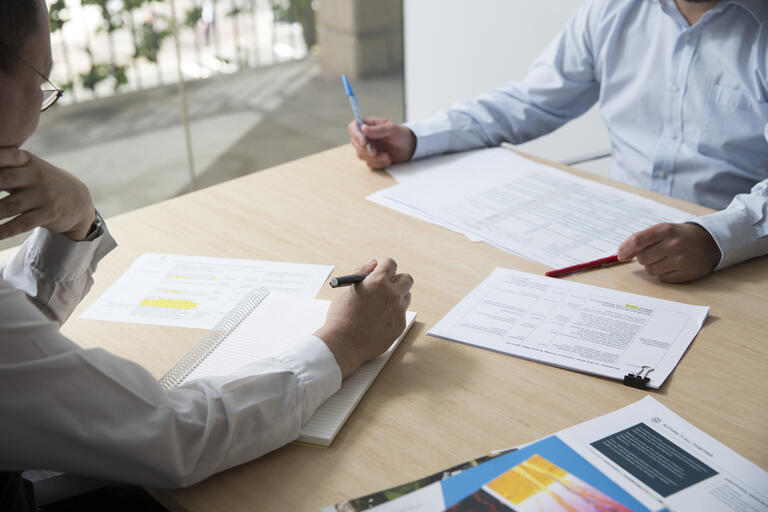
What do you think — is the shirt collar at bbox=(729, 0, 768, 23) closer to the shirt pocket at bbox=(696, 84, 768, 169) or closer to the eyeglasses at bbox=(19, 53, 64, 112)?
the shirt pocket at bbox=(696, 84, 768, 169)

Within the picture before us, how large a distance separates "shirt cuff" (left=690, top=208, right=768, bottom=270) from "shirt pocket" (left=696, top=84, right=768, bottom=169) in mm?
430

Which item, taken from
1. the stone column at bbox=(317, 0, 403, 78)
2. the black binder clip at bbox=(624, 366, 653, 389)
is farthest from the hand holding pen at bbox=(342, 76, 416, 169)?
the stone column at bbox=(317, 0, 403, 78)

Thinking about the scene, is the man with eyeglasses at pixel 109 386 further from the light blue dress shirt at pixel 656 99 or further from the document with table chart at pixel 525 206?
the light blue dress shirt at pixel 656 99

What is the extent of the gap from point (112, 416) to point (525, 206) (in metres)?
1.00

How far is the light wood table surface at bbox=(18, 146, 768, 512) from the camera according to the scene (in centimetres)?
91

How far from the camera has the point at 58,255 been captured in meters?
1.23

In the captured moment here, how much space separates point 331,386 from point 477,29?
2.69 m

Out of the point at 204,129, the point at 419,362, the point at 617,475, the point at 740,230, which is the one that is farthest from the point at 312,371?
the point at 204,129

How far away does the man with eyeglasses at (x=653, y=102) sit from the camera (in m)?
1.72

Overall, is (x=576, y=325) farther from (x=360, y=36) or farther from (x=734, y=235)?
(x=360, y=36)

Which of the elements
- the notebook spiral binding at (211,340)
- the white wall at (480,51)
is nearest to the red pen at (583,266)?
the notebook spiral binding at (211,340)

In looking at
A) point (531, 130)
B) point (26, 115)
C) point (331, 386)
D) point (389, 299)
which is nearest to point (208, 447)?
point (331, 386)

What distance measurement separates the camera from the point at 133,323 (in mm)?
1219

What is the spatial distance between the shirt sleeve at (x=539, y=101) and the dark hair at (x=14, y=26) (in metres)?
1.15
